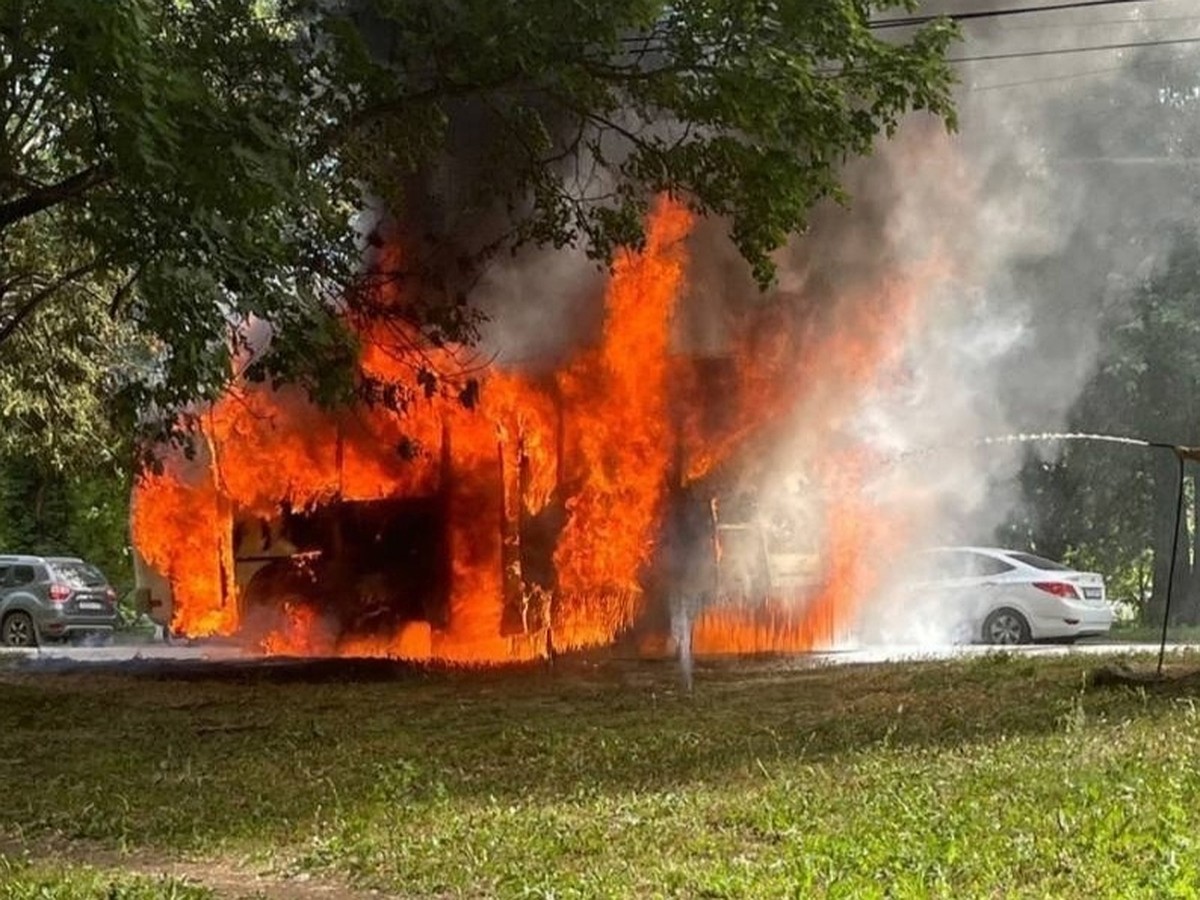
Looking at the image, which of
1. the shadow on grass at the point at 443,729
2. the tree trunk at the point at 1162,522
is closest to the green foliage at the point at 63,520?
the shadow on grass at the point at 443,729

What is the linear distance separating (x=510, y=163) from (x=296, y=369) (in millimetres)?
3180

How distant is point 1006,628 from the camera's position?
738 inches

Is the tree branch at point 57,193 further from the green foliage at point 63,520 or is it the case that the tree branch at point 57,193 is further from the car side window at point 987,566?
the green foliage at point 63,520

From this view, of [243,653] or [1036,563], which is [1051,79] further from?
[243,653]

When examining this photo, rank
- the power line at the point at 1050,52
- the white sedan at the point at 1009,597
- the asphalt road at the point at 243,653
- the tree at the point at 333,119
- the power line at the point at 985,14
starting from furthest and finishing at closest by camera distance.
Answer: the white sedan at the point at 1009,597 < the power line at the point at 1050,52 < the asphalt road at the point at 243,653 < the power line at the point at 985,14 < the tree at the point at 333,119

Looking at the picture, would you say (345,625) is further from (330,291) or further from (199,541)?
(330,291)

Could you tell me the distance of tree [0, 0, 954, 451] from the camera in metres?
8.42

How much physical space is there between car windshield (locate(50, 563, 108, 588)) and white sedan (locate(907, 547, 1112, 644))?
13859 mm

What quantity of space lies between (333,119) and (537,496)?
23.2 feet

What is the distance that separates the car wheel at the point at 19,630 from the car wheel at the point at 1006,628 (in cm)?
1539

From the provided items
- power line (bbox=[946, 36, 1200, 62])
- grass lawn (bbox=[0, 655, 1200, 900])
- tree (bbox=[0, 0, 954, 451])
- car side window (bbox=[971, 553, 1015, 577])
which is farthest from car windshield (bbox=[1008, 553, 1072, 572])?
tree (bbox=[0, 0, 954, 451])

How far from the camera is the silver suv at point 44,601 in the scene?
2394 centimetres

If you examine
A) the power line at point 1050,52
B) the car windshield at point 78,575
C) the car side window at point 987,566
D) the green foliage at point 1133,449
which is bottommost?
the car windshield at point 78,575

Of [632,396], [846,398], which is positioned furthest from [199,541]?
[846,398]
